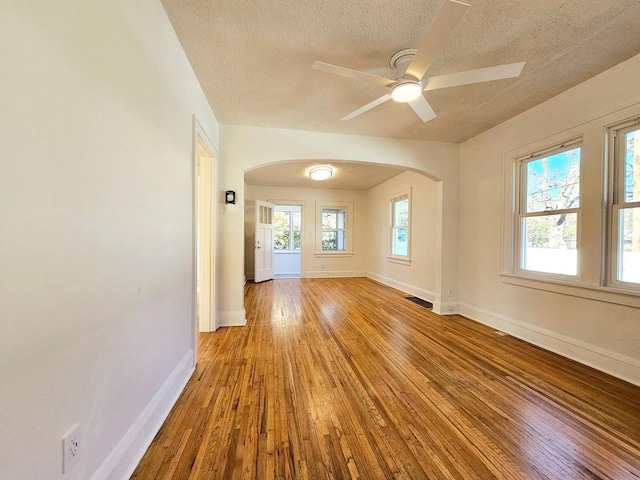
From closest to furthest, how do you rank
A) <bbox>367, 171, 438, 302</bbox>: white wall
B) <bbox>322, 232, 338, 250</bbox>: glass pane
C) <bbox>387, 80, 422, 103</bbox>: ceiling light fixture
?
<bbox>387, 80, 422, 103</bbox>: ceiling light fixture, <bbox>367, 171, 438, 302</bbox>: white wall, <bbox>322, 232, 338, 250</bbox>: glass pane

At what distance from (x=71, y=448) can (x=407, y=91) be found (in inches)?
101

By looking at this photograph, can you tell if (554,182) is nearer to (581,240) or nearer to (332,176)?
(581,240)

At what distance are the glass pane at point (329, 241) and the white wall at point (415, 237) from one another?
1.21m

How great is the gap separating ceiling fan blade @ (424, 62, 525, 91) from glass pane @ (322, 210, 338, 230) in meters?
5.31

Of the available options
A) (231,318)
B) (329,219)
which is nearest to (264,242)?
(329,219)

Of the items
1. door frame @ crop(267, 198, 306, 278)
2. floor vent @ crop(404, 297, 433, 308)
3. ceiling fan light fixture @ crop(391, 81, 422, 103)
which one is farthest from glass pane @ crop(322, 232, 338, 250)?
ceiling fan light fixture @ crop(391, 81, 422, 103)

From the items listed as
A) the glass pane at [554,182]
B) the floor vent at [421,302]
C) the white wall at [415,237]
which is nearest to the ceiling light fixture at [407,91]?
the glass pane at [554,182]

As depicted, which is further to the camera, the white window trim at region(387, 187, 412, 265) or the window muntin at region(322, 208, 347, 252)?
the window muntin at region(322, 208, 347, 252)

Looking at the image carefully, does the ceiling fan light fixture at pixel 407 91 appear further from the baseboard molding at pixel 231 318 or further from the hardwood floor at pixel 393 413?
the baseboard molding at pixel 231 318

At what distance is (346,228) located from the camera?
717 cm

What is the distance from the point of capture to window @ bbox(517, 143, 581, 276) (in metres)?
2.45

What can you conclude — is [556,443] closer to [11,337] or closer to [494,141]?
[11,337]

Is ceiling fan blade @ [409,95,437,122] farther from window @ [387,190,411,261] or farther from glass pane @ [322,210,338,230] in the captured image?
glass pane @ [322,210,338,230]

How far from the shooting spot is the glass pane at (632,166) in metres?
1.99
